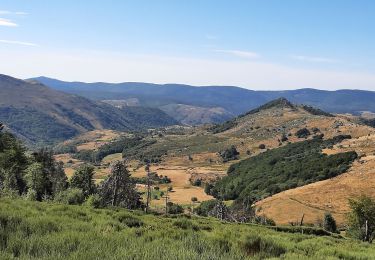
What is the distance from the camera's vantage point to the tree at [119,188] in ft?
266

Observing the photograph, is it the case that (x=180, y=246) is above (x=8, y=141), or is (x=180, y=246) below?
above

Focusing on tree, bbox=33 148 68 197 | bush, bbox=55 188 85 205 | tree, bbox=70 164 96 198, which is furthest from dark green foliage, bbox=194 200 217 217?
bush, bbox=55 188 85 205

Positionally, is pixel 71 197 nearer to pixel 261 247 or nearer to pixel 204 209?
pixel 261 247

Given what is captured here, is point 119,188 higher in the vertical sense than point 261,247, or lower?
lower

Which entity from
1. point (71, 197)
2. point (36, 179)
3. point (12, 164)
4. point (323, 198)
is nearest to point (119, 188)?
point (12, 164)

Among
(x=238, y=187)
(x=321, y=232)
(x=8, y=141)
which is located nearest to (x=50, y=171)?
(x=8, y=141)

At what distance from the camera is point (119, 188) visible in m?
87.1

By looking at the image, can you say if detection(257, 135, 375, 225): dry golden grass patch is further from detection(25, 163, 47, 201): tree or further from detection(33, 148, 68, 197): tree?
detection(25, 163, 47, 201): tree

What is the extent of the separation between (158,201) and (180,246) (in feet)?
529

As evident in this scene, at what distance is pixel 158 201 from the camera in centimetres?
17012

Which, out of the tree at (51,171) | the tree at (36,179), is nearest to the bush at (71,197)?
the tree at (36,179)

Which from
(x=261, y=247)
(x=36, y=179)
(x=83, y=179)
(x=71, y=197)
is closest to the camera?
(x=261, y=247)

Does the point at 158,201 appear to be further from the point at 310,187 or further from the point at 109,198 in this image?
the point at 109,198

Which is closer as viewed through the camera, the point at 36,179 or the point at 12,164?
the point at 36,179
